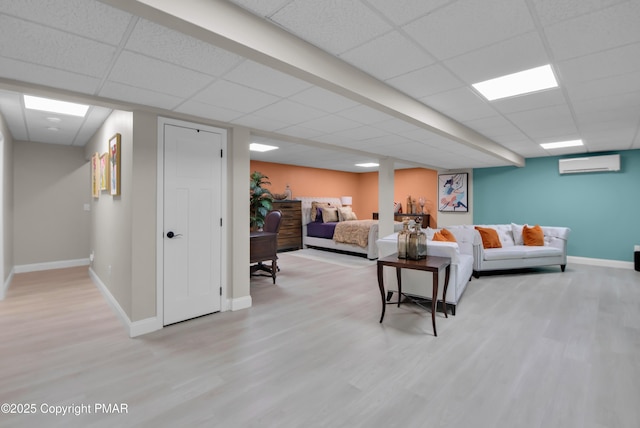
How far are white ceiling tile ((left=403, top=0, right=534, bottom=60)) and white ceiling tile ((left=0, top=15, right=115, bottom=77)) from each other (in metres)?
1.88

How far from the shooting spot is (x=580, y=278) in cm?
498

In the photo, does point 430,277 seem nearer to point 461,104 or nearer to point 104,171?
point 461,104

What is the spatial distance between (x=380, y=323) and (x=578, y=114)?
3.32 meters

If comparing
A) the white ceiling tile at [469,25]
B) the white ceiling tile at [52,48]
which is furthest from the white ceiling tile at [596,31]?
the white ceiling tile at [52,48]

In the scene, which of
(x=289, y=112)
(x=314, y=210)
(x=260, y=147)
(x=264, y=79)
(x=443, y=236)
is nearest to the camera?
(x=264, y=79)

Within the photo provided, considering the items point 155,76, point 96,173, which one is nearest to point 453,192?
point 155,76

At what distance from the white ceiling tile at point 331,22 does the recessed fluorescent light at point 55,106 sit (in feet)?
9.31

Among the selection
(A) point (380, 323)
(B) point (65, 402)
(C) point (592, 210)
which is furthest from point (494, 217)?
(B) point (65, 402)

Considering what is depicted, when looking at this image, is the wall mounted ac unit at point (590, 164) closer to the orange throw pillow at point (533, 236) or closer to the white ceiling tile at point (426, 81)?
the orange throw pillow at point (533, 236)

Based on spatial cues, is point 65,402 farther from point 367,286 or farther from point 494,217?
point 494,217

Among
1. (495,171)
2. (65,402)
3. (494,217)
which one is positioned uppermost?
(495,171)

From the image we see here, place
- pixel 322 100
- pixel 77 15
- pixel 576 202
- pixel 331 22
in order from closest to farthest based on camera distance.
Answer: pixel 77 15 < pixel 331 22 < pixel 322 100 < pixel 576 202

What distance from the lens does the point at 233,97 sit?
8.61ft

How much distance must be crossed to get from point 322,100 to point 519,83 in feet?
5.68
